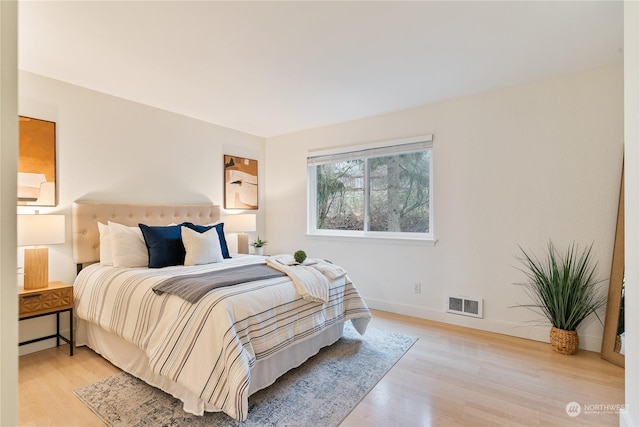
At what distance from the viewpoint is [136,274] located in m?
2.48

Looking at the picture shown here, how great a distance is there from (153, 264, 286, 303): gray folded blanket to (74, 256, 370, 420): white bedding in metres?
0.05

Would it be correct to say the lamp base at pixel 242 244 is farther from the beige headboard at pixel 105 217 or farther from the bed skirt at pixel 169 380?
the bed skirt at pixel 169 380

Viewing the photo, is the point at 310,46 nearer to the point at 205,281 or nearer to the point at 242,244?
the point at 205,281

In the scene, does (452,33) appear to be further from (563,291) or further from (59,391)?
(59,391)

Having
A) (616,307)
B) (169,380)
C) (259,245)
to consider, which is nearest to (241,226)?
(259,245)

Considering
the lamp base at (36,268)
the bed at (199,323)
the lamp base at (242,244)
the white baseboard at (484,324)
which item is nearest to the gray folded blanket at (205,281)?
the bed at (199,323)

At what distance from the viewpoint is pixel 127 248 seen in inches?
112

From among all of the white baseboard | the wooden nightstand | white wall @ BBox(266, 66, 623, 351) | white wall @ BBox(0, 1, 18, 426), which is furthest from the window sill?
white wall @ BBox(0, 1, 18, 426)

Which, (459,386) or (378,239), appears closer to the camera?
(459,386)

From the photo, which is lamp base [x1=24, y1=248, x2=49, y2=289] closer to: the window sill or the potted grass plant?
the window sill

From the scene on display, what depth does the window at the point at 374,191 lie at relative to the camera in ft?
12.1

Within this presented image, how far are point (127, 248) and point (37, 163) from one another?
103cm

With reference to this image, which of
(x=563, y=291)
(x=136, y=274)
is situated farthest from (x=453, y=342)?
(x=136, y=274)

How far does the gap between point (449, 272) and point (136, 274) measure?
305cm
